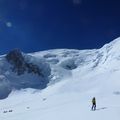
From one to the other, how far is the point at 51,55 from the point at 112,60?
38430 mm

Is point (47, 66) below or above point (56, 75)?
above

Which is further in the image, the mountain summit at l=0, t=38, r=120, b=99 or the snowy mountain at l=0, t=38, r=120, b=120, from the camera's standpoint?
the mountain summit at l=0, t=38, r=120, b=99

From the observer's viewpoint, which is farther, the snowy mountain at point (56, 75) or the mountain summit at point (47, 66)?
the mountain summit at point (47, 66)

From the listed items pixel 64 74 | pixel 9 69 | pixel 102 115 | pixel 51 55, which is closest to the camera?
pixel 102 115

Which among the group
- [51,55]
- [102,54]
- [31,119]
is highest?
[51,55]

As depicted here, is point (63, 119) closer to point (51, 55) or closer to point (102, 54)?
point (102, 54)

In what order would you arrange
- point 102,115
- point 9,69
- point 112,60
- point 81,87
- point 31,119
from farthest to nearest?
point 9,69 < point 112,60 < point 81,87 < point 31,119 < point 102,115

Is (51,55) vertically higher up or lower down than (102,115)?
higher up

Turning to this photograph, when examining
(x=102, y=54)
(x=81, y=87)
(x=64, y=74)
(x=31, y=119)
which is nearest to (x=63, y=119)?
(x=31, y=119)

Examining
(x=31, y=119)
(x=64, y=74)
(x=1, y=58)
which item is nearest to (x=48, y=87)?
(x=64, y=74)

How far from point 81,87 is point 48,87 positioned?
17.5 m

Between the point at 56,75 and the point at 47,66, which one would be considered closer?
the point at 56,75

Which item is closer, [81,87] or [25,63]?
[81,87]

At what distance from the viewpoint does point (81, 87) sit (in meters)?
81.0
